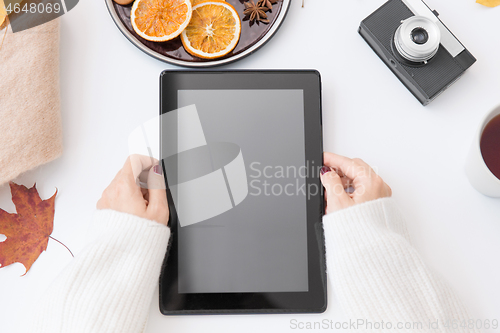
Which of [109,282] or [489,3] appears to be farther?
[489,3]

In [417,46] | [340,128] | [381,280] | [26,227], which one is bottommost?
[26,227]

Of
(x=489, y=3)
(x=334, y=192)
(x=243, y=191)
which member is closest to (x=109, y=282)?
(x=243, y=191)

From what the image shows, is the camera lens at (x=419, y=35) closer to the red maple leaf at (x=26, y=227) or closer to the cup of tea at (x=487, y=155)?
the cup of tea at (x=487, y=155)

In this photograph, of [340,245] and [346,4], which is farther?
[346,4]

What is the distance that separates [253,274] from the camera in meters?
0.56

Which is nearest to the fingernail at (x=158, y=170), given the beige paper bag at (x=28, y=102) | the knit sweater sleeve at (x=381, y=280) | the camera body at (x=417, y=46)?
the beige paper bag at (x=28, y=102)

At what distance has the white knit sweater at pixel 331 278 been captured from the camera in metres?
0.50

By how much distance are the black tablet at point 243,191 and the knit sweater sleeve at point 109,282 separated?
0.12 feet

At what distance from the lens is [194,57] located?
60 cm

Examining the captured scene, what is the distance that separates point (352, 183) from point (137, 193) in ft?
1.12

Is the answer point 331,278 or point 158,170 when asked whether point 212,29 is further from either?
point 331,278

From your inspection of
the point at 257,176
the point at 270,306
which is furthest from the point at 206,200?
the point at 270,306

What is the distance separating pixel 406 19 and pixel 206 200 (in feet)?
1.41

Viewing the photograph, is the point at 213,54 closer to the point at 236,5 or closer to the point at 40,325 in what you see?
the point at 236,5
